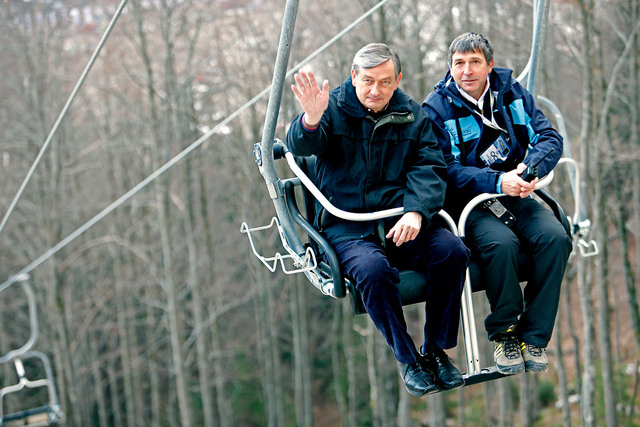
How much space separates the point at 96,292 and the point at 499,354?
18.9 meters

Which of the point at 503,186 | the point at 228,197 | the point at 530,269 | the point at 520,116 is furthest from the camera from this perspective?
the point at 228,197

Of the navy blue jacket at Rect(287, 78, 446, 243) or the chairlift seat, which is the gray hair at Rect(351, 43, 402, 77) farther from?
the chairlift seat

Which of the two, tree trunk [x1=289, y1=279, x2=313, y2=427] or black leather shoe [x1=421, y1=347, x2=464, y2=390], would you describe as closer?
black leather shoe [x1=421, y1=347, x2=464, y2=390]

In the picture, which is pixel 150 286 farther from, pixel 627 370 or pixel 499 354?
pixel 499 354

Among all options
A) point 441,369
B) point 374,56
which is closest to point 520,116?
point 374,56

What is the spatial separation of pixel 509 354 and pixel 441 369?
0.34 m

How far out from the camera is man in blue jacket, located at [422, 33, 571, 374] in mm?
3371

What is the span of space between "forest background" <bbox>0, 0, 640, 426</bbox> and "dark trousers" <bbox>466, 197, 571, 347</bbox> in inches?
291

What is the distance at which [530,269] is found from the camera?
350cm

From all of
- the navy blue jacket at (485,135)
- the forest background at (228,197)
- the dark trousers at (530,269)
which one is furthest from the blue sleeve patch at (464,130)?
the forest background at (228,197)

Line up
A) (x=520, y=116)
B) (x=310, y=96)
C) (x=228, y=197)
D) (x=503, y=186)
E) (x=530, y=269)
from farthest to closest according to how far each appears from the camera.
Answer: (x=228, y=197), (x=520, y=116), (x=530, y=269), (x=503, y=186), (x=310, y=96)

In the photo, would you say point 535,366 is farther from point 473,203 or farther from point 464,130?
point 464,130

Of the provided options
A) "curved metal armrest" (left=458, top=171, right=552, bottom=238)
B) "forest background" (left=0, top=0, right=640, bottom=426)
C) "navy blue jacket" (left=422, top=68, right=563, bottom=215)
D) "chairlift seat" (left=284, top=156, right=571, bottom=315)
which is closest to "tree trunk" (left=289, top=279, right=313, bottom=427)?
"forest background" (left=0, top=0, right=640, bottom=426)

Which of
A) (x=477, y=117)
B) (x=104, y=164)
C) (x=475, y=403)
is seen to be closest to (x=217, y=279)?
(x=104, y=164)
